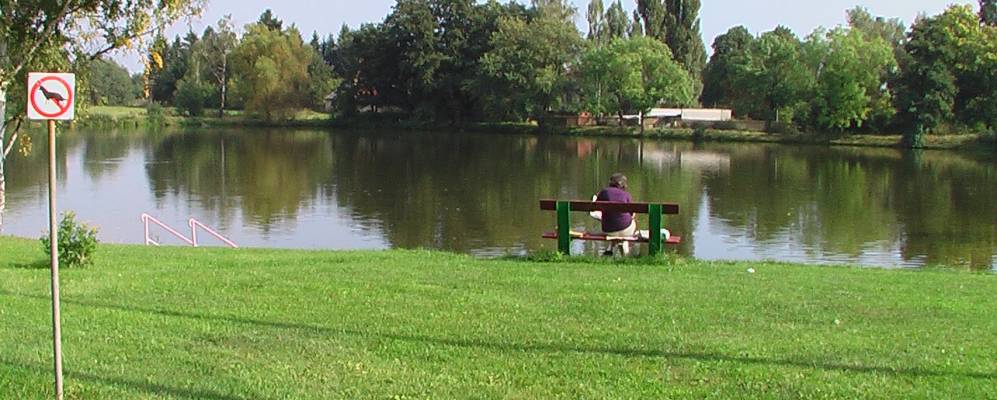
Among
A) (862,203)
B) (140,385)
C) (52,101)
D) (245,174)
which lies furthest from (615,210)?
(245,174)

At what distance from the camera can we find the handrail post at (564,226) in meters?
14.4

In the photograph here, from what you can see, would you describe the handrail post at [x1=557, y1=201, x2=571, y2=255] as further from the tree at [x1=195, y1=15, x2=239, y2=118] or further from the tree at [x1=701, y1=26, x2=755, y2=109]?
the tree at [x1=195, y1=15, x2=239, y2=118]

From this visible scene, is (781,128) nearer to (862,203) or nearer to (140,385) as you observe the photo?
(862,203)

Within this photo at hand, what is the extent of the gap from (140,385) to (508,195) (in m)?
28.5

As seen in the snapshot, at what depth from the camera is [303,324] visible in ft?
25.5

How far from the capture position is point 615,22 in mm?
101312

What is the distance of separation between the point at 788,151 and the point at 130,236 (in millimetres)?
48323

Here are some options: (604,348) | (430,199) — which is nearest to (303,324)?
(604,348)

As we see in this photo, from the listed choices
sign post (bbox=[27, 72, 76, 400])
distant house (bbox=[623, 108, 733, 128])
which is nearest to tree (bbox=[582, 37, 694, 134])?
distant house (bbox=[623, 108, 733, 128])

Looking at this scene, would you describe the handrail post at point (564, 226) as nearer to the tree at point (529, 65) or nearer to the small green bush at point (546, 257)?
the small green bush at point (546, 257)

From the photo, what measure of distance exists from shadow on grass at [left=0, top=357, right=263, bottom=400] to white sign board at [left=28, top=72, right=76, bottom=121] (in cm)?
159

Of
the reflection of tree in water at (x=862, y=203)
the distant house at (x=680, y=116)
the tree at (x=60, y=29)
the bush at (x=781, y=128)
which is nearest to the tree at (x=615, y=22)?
the distant house at (x=680, y=116)

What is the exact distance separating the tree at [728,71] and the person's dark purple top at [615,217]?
6936 centimetres

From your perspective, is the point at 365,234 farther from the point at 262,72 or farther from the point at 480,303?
the point at 262,72
